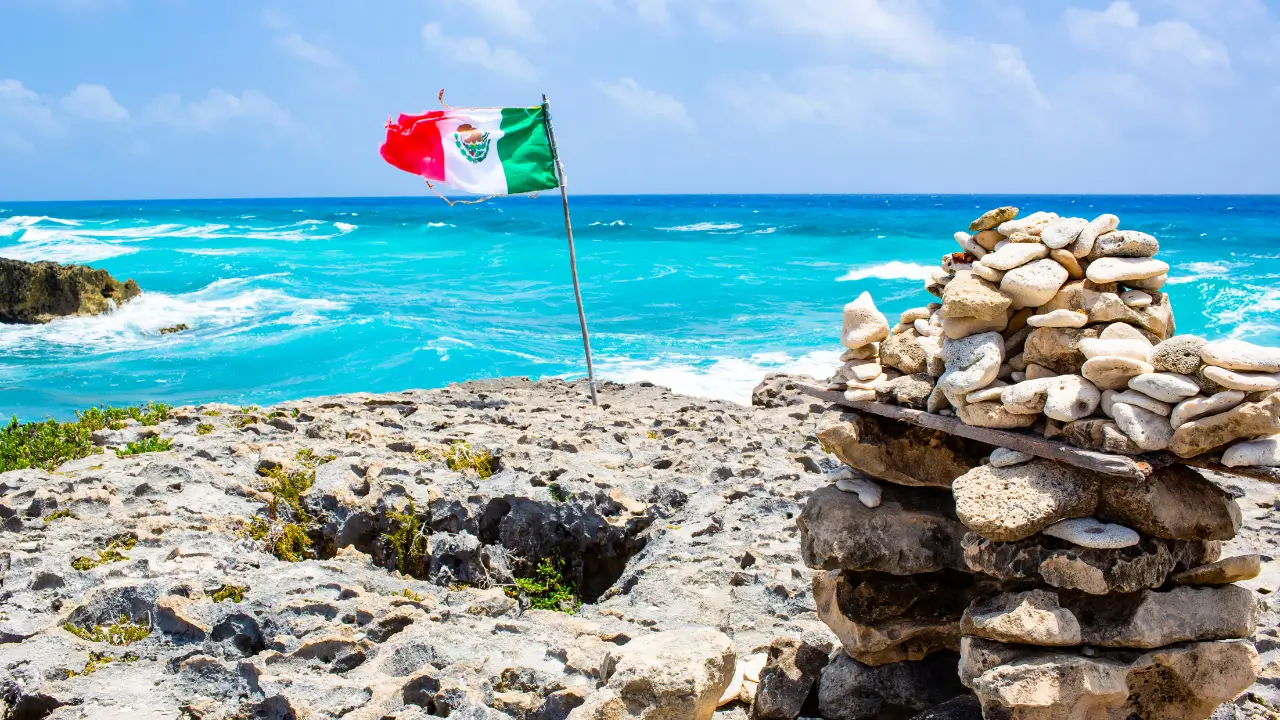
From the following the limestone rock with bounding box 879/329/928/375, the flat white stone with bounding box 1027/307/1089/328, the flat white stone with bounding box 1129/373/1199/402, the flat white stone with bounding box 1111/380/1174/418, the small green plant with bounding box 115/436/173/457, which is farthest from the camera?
the small green plant with bounding box 115/436/173/457

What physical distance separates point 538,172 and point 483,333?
42.0 ft

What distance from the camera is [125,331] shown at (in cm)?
2480

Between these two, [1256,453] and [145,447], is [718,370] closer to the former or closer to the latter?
[145,447]

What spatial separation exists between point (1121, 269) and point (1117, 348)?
393 millimetres

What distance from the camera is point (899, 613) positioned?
4668mm

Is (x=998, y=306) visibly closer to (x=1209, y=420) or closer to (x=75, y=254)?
(x=1209, y=420)

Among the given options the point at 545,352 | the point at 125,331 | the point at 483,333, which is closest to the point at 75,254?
the point at 125,331

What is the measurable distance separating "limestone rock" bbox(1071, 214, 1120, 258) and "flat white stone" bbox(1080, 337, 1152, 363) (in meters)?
0.45

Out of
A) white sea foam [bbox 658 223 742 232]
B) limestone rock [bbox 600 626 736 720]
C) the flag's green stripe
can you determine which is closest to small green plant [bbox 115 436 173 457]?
the flag's green stripe

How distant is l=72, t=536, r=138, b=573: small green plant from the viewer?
245 inches

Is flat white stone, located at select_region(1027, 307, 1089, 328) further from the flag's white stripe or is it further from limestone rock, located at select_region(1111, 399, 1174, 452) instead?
the flag's white stripe

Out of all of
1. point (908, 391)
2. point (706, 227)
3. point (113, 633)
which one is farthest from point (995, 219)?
point (706, 227)

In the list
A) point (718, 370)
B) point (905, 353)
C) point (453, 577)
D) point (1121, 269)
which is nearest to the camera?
point (1121, 269)

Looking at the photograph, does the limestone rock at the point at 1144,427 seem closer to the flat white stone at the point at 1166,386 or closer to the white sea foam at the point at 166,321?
the flat white stone at the point at 1166,386
